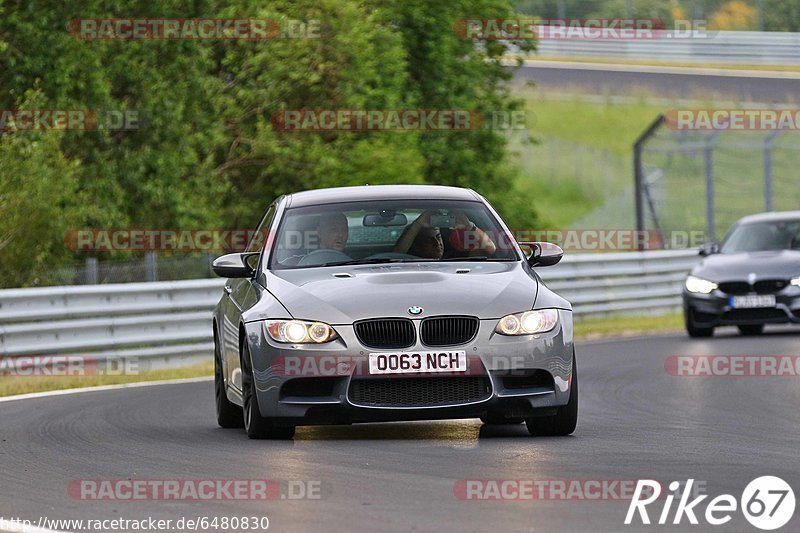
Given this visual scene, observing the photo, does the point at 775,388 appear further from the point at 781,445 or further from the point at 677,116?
the point at 677,116

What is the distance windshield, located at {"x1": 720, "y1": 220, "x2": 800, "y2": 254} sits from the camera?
73.5 ft

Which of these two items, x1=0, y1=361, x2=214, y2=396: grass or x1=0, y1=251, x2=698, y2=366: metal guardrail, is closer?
x1=0, y1=361, x2=214, y2=396: grass

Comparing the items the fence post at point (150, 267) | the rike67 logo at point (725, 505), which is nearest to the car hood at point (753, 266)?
the fence post at point (150, 267)

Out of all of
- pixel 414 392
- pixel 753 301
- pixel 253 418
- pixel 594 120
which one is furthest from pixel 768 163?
pixel 594 120

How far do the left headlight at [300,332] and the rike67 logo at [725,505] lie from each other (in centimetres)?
244

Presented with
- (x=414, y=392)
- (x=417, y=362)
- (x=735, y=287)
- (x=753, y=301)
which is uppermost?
(x=417, y=362)

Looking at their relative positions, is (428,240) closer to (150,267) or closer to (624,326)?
(150,267)

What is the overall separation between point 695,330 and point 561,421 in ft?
39.5

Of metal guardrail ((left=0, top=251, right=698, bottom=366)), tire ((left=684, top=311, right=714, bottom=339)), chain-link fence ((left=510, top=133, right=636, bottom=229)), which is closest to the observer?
metal guardrail ((left=0, top=251, right=698, bottom=366))

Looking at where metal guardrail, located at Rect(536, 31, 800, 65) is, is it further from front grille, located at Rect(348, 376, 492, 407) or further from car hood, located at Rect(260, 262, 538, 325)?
front grille, located at Rect(348, 376, 492, 407)

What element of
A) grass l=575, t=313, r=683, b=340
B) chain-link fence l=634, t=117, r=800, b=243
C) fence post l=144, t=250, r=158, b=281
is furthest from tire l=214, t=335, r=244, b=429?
chain-link fence l=634, t=117, r=800, b=243

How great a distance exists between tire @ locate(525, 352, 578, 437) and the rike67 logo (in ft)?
7.23

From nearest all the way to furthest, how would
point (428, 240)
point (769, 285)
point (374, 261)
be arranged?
1. point (374, 261)
2. point (428, 240)
3. point (769, 285)

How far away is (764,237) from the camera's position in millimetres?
22641
